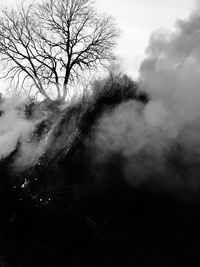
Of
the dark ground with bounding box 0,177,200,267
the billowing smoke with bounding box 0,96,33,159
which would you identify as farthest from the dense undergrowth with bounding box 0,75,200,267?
the billowing smoke with bounding box 0,96,33,159

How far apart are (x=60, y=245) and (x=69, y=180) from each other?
1.57m

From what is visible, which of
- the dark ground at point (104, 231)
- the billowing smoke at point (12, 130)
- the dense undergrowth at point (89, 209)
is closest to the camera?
the dark ground at point (104, 231)

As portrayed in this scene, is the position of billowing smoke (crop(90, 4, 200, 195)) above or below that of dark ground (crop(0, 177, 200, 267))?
above

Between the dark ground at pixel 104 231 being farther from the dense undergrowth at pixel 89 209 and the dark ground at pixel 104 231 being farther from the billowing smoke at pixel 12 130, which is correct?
the billowing smoke at pixel 12 130

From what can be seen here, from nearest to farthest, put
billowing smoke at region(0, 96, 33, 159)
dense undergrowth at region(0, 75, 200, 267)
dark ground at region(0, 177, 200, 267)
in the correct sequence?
1. dark ground at region(0, 177, 200, 267)
2. dense undergrowth at region(0, 75, 200, 267)
3. billowing smoke at region(0, 96, 33, 159)

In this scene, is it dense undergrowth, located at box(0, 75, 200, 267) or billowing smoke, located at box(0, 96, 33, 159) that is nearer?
dense undergrowth, located at box(0, 75, 200, 267)

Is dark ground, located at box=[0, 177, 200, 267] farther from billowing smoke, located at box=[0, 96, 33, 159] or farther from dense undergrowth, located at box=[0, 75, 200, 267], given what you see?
billowing smoke, located at box=[0, 96, 33, 159]

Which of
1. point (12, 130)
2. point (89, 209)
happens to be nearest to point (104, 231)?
point (89, 209)

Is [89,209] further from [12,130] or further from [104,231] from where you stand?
[12,130]

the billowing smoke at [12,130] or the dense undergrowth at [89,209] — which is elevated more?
the billowing smoke at [12,130]

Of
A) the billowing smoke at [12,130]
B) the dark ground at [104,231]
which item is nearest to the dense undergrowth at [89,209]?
the dark ground at [104,231]

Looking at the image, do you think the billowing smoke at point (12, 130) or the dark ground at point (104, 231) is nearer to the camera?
the dark ground at point (104, 231)

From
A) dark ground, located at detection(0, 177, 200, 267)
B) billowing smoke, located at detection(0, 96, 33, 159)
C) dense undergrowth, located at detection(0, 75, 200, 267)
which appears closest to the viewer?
dark ground, located at detection(0, 177, 200, 267)

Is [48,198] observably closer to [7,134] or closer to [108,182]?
[108,182]
